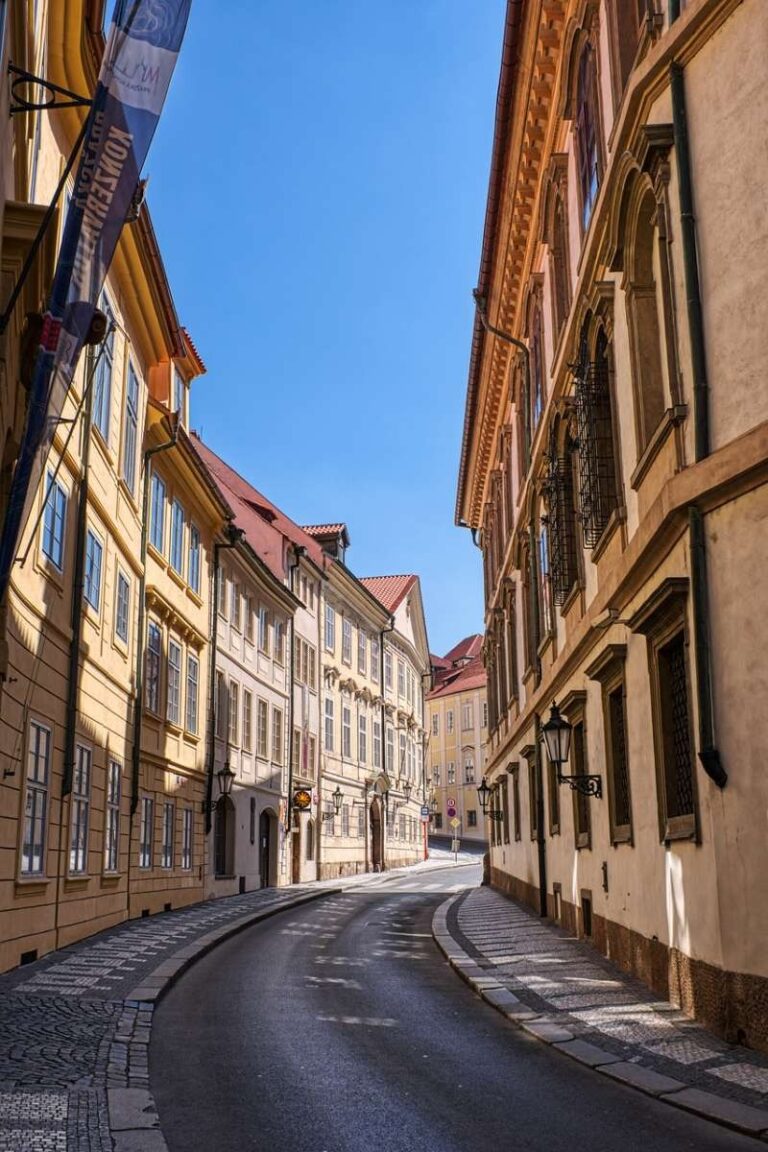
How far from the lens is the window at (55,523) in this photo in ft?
51.8

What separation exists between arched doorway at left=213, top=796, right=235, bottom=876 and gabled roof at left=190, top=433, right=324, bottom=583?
24.9 ft

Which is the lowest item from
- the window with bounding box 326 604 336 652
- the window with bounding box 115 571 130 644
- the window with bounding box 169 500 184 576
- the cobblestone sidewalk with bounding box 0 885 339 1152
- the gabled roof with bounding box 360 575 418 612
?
the cobblestone sidewalk with bounding box 0 885 339 1152

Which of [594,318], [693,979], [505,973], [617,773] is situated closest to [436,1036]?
[693,979]

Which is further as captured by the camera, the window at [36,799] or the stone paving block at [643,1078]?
the window at [36,799]

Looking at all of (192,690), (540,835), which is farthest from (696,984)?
(192,690)

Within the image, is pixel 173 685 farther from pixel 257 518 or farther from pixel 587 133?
pixel 587 133

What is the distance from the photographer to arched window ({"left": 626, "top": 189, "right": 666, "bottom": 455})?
486 inches

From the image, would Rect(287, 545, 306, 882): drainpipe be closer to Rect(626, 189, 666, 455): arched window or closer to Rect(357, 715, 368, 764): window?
Rect(357, 715, 368, 764): window

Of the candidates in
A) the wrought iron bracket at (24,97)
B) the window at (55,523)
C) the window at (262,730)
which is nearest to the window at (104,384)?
the window at (55,523)

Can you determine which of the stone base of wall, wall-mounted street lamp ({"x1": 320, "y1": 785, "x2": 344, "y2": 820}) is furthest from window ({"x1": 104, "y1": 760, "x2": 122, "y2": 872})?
wall-mounted street lamp ({"x1": 320, "y1": 785, "x2": 344, "y2": 820})

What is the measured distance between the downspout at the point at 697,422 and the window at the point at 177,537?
1684 centimetres

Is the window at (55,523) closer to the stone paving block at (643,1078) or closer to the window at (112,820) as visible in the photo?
the window at (112,820)

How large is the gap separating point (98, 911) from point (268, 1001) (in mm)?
8319

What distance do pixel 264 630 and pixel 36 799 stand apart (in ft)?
68.8
